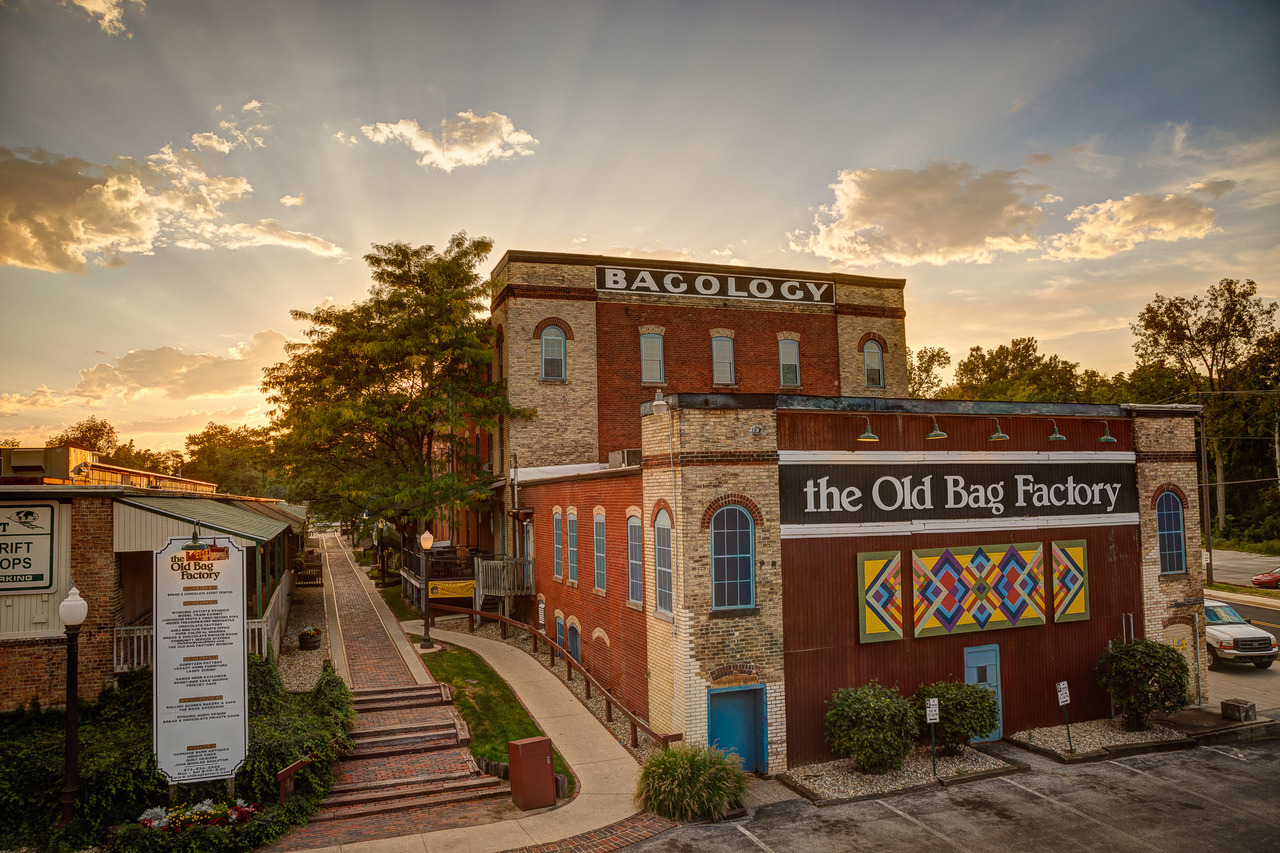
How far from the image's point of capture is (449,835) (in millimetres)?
12242

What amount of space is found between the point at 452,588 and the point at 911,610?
1606cm

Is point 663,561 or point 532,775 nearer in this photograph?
point 532,775

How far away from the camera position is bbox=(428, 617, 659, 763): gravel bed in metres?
16.3

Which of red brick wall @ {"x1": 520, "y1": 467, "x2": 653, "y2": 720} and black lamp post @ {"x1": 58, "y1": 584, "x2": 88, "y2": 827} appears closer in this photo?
black lamp post @ {"x1": 58, "y1": 584, "x2": 88, "y2": 827}

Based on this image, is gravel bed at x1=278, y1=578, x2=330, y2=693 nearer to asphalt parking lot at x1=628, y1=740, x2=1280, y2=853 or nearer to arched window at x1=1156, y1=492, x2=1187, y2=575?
asphalt parking lot at x1=628, y1=740, x2=1280, y2=853

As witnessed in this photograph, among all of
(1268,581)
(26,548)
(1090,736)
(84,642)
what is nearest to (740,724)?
(1090,736)

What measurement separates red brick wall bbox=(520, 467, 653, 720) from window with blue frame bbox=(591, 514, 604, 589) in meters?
0.25

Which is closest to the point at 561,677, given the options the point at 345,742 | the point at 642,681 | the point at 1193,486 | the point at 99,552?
the point at 642,681

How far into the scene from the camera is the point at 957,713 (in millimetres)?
15562

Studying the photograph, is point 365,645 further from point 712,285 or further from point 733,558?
point 712,285

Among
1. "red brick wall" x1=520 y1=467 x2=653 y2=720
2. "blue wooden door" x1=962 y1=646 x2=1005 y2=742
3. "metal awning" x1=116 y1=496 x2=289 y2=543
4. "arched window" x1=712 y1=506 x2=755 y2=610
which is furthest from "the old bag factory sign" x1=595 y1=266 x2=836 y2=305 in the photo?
"blue wooden door" x1=962 y1=646 x2=1005 y2=742

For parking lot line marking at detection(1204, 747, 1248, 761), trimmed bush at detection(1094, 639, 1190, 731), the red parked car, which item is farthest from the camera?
the red parked car

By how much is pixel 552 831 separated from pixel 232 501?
21.1 m

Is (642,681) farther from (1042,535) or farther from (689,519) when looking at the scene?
(1042,535)
